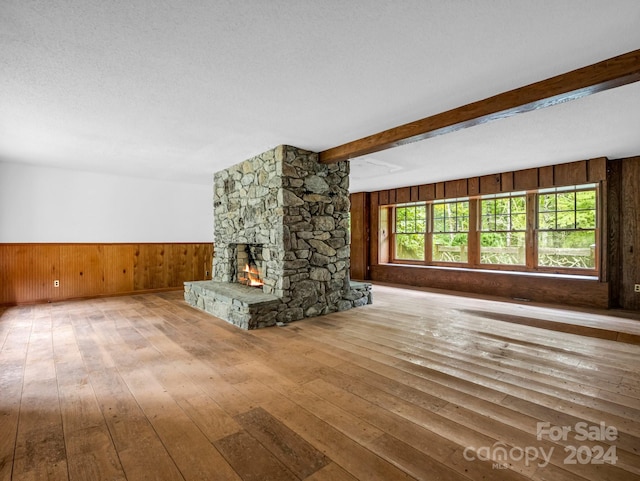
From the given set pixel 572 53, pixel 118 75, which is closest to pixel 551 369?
pixel 572 53

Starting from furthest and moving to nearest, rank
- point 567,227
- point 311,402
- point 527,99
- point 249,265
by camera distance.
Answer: point 249,265
point 567,227
point 527,99
point 311,402

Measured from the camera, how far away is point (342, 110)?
300 centimetres

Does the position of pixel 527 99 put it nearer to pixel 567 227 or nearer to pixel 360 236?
pixel 567 227

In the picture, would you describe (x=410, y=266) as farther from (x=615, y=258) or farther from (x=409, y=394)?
(x=409, y=394)

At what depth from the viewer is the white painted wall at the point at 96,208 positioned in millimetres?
5137

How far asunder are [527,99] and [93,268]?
6.94 m

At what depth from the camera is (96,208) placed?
5797 millimetres

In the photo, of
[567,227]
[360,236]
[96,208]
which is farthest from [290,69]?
[360,236]

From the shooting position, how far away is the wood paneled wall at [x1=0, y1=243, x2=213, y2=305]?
5.07 meters

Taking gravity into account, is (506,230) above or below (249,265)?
above

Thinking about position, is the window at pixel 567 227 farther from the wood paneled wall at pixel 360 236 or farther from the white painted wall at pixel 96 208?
the white painted wall at pixel 96 208

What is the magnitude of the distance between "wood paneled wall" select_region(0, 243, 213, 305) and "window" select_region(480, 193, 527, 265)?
19.8 ft

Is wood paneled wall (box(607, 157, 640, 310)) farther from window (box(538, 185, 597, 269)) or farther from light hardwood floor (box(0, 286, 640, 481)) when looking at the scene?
light hardwood floor (box(0, 286, 640, 481))

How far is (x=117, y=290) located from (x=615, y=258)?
867 cm
